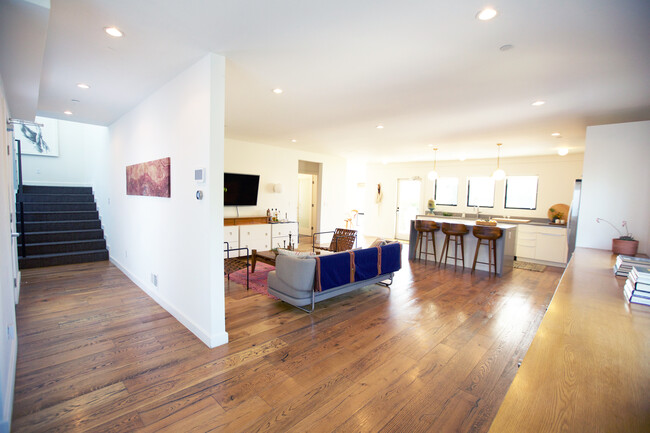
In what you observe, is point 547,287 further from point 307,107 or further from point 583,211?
point 307,107

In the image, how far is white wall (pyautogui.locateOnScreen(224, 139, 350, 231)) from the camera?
7.13 meters

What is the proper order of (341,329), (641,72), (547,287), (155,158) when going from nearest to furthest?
(641,72)
(341,329)
(155,158)
(547,287)

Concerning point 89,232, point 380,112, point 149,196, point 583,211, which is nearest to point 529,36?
point 380,112

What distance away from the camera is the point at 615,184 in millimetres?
4078

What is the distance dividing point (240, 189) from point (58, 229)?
12.7 feet

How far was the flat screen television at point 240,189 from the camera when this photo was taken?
268 inches

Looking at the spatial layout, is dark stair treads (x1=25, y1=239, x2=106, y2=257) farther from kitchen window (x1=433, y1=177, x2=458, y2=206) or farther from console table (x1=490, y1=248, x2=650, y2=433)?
kitchen window (x1=433, y1=177, x2=458, y2=206)

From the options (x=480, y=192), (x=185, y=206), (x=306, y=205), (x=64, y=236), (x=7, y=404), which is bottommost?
(x=7, y=404)

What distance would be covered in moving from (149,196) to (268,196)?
4.02 metres

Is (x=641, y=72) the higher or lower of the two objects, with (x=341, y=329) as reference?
higher

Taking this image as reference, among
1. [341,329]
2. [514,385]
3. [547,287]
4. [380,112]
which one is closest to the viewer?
[514,385]

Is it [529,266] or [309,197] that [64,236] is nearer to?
[309,197]

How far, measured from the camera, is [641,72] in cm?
268

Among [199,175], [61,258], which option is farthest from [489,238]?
[61,258]
